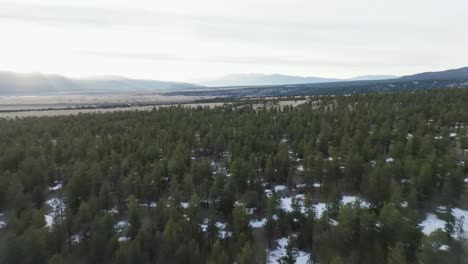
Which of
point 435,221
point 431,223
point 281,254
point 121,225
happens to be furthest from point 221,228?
point 435,221

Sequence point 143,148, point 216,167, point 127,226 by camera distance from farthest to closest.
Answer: point 143,148, point 216,167, point 127,226

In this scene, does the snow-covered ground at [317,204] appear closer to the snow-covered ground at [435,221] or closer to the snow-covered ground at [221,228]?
the snow-covered ground at [435,221]

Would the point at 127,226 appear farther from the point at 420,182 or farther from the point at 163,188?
the point at 420,182

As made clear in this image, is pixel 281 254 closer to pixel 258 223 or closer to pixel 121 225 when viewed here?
pixel 258 223

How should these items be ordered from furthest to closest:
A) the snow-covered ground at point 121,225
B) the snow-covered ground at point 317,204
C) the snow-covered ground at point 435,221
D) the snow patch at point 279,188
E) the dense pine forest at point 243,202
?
the snow patch at point 279,188, the snow-covered ground at point 317,204, the snow-covered ground at point 121,225, the snow-covered ground at point 435,221, the dense pine forest at point 243,202

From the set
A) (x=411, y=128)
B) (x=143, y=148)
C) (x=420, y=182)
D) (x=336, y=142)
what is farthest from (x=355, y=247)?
(x=411, y=128)

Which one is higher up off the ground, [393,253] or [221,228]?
[393,253]

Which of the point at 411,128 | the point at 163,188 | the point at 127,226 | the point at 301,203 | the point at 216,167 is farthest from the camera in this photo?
the point at 411,128

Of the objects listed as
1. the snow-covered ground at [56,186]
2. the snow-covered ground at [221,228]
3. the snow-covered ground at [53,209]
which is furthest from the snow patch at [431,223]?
the snow-covered ground at [56,186]
